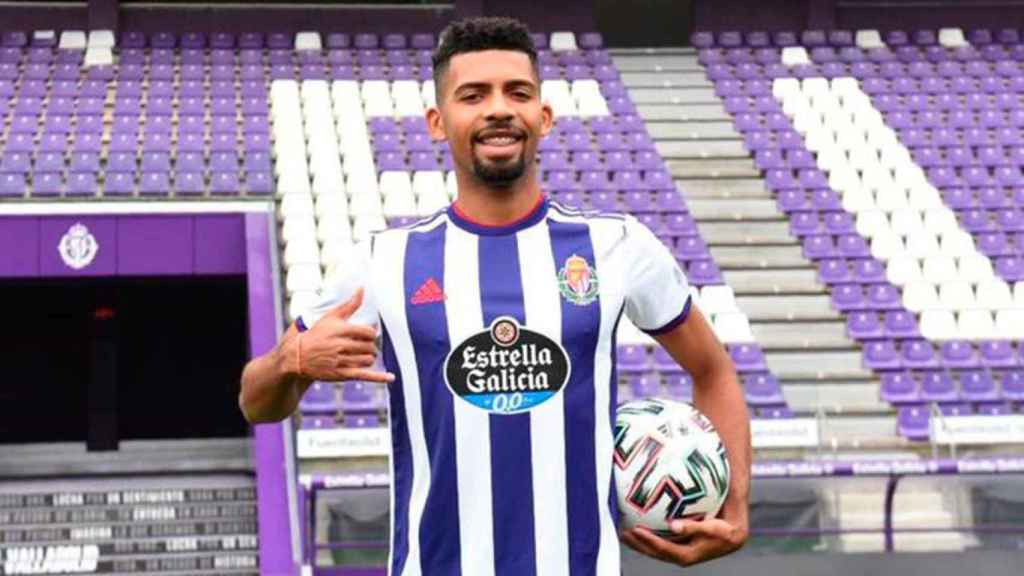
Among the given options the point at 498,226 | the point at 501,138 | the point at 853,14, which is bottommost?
the point at 498,226

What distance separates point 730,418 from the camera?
10.5 ft

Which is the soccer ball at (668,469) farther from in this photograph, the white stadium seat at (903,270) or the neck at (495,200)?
the white stadium seat at (903,270)

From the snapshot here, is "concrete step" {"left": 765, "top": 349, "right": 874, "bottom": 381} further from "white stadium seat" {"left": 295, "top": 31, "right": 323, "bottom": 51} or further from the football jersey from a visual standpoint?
the football jersey

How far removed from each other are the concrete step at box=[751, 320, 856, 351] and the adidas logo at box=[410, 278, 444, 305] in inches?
444

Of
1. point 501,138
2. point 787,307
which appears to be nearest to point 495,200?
point 501,138

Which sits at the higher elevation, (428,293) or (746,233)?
(746,233)

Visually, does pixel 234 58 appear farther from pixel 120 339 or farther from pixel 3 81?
pixel 120 339

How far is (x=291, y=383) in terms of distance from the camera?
2957mm

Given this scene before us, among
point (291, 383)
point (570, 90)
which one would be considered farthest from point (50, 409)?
point (291, 383)

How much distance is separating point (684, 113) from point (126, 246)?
732 centimetres

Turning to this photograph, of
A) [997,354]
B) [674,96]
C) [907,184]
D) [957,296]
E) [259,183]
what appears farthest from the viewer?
[674,96]

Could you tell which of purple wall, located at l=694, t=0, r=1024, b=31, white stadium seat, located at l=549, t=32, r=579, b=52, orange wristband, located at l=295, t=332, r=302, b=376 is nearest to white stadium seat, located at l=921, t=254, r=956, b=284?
white stadium seat, located at l=549, t=32, r=579, b=52

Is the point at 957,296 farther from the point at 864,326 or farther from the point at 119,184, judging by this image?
the point at 119,184

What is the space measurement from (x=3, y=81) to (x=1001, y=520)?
13731 millimetres
